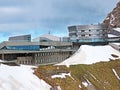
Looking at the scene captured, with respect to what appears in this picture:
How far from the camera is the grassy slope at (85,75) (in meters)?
83.8

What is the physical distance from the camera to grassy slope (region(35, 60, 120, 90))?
83.8 m

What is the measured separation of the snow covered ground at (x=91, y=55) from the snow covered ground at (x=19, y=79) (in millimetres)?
26412

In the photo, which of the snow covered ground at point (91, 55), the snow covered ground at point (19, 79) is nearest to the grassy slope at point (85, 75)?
the snow covered ground at point (19, 79)

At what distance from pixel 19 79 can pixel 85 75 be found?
82.5 feet

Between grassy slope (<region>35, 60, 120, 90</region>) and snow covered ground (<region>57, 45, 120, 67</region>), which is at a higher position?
snow covered ground (<region>57, 45, 120, 67</region>)

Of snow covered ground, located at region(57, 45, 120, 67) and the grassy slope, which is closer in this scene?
the grassy slope

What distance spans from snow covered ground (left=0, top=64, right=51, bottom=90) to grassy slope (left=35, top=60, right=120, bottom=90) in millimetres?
2762

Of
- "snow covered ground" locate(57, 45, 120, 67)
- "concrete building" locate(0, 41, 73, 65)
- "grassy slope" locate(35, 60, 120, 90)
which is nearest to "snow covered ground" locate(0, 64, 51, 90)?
"grassy slope" locate(35, 60, 120, 90)

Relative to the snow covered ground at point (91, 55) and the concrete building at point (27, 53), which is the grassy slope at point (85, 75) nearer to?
the snow covered ground at point (91, 55)

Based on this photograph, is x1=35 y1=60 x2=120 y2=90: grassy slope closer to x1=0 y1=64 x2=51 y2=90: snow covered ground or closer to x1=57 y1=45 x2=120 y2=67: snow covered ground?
x1=0 y1=64 x2=51 y2=90: snow covered ground

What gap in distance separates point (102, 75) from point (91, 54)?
19122 millimetres

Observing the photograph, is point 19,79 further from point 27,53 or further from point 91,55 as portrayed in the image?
point 91,55

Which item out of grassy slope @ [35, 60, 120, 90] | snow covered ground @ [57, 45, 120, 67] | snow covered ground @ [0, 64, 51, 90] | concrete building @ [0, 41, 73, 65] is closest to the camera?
snow covered ground @ [0, 64, 51, 90]

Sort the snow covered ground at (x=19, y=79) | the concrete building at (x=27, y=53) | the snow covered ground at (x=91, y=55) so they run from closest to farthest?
1. the snow covered ground at (x=19, y=79)
2. the snow covered ground at (x=91, y=55)
3. the concrete building at (x=27, y=53)
